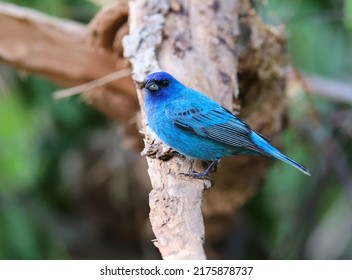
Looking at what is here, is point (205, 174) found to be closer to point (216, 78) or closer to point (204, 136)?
point (204, 136)

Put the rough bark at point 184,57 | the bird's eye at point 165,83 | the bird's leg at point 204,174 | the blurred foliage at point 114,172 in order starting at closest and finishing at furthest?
the bird's leg at point 204,174
the bird's eye at point 165,83
the rough bark at point 184,57
the blurred foliage at point 114,172

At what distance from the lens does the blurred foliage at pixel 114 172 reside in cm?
588

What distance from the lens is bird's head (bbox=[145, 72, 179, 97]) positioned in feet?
12.2

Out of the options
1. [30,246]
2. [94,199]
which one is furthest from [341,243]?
[30,246]

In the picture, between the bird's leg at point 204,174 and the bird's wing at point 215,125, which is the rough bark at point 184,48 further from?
the bird's wing at point 215,125

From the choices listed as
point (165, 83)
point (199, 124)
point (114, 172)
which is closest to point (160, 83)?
point (165, 83)

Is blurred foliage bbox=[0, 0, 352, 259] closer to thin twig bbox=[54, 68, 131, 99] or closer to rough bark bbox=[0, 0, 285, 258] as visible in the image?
rough bark bbox=[0, 0, 285, 258]

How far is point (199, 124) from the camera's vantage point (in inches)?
149

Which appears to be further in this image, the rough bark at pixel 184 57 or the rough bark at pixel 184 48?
the rough bark at pixel 184 57

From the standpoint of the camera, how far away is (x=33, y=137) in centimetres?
640

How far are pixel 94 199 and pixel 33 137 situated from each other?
3.47ft

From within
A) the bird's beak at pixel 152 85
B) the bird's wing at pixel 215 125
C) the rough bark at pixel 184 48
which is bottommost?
the bird's wing at pixel 215 125

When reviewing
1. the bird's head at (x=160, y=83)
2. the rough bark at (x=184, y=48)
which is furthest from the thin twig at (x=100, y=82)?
the bird's head at (x=160, y=83)

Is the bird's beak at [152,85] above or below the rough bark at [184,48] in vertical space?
below
